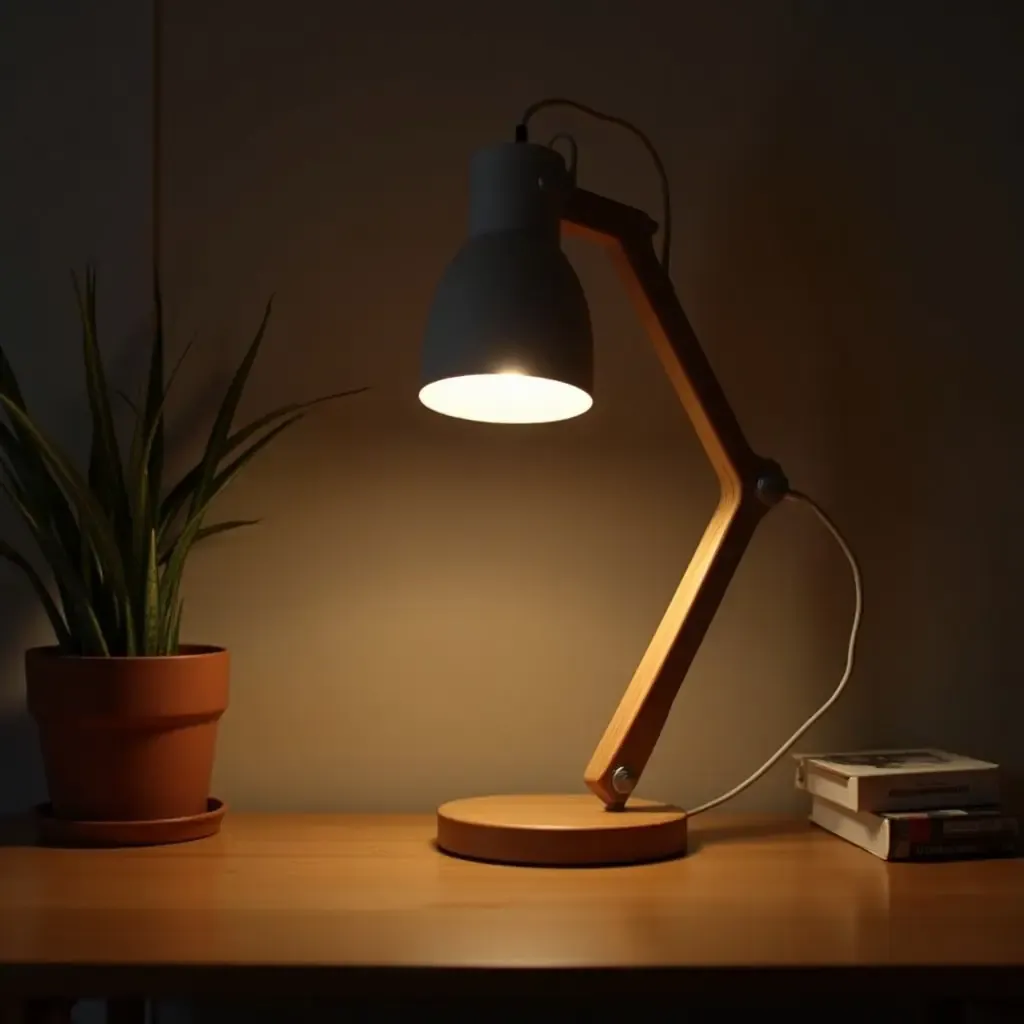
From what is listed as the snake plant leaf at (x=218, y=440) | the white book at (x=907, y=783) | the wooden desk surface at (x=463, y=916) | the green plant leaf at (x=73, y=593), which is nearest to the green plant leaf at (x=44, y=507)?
the green plant leaf at (x=73, y=593)

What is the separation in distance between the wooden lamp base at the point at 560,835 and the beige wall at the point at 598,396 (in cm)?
20

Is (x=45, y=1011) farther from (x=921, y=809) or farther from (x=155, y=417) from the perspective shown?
(x=921, y=809)

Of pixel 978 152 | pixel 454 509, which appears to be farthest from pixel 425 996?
pixel 978 152

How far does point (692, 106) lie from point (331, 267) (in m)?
0.44

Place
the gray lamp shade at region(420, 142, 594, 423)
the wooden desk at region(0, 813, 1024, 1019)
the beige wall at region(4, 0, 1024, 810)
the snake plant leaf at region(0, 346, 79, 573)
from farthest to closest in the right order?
the beige wall at region(4, 0, 1024, 810)
the snake plant leaf at region(0, 346, 79, 573)
the gray lamp shade at region(420, 142, 594, 423)
the wooden desk at region(0, 813, 1024, 1019)

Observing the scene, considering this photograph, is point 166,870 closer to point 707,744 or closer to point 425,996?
point 425,996

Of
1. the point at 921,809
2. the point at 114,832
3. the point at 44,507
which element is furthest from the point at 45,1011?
the point at 921,809

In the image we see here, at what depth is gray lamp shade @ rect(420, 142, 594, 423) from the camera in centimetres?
93

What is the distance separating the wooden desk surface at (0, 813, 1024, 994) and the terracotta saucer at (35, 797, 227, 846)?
17 millimetres

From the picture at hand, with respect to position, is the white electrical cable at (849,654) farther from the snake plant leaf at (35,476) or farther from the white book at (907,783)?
the snake plant leaf at (35,476)

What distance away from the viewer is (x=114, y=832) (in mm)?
986

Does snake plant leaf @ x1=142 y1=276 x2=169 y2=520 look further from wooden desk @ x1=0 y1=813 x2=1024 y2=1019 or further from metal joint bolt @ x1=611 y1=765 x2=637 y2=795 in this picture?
metal joint bolt @ x1=611 y1=765 x2=637 y2=795

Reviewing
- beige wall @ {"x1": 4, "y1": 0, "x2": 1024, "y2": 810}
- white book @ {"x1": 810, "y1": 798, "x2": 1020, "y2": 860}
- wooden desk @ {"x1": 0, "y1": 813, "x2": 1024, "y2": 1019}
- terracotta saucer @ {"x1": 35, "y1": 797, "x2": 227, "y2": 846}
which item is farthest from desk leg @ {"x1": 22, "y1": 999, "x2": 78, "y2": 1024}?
white book @ {"x1": 810, "y1": 798, "x2": 1020, "y2": 860}

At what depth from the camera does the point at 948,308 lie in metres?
1.25
